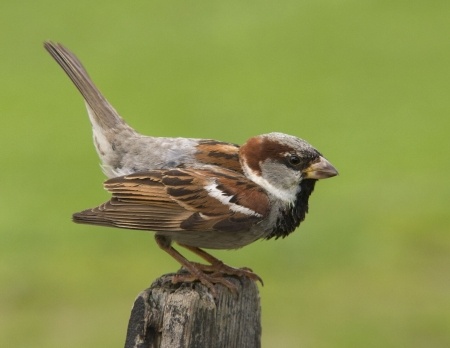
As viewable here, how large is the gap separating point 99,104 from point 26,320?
3793 millimetres

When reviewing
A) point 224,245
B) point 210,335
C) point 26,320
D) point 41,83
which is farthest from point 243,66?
point 210,335

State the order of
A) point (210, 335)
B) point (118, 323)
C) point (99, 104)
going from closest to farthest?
1. point (210, 335)
2. point (99, 104)
3. point (118, 323)

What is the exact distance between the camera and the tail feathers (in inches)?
238

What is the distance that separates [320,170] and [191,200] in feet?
1.80

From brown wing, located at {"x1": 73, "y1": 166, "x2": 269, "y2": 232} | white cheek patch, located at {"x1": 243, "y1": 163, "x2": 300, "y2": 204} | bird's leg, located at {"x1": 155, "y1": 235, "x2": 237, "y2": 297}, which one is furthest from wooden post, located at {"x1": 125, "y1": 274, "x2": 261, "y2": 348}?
white cheek patch, located at {"x1": 243, "y1": 163, "x2": 300, "y2": 204}

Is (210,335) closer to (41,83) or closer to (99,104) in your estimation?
(99,104)

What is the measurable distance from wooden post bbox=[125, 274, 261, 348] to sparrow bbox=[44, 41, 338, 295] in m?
0.60

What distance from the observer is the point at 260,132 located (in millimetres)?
12234

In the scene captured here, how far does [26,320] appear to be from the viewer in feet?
31.2

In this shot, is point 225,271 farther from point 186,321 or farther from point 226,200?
point 186,321

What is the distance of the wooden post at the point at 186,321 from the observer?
4.09 meters

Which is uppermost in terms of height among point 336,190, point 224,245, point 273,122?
point 273,122

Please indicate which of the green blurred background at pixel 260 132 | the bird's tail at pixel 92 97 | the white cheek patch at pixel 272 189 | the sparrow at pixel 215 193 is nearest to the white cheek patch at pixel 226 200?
the sparrow at pixel 215 193

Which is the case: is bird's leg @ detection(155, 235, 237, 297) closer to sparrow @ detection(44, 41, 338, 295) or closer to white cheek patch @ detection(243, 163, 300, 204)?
sparrow @ detection(44, 41, 338, 295)
